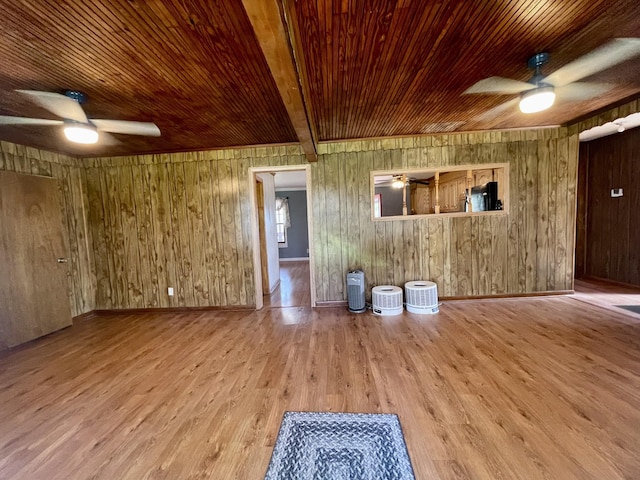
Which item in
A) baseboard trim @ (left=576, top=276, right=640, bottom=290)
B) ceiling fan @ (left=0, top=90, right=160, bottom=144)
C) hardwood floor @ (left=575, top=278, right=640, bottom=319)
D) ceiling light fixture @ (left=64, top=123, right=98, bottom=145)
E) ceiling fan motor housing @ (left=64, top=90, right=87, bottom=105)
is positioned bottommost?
hardwood floor @ (left=575, top=278, right=640, bottom=319)

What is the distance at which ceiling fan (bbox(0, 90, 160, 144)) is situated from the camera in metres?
2.09

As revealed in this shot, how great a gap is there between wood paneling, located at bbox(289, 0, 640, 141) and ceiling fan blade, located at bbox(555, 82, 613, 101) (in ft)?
0.27

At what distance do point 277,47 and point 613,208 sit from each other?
6.18 meters

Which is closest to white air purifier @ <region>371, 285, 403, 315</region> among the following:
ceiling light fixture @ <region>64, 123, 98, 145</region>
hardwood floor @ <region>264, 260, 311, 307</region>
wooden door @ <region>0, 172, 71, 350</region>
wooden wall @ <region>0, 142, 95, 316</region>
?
hardwood floor @ <region>264, 260, 311, 307</region>

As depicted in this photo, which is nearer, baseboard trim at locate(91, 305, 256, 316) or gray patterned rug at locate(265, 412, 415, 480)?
gray patterned rug at locate(265, 412, 415, 480)

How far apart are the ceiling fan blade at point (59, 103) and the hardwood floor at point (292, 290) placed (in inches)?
126

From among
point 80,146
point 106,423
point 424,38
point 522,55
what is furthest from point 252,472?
point 80,146

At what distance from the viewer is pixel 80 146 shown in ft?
11.5

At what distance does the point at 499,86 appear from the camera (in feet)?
7.18

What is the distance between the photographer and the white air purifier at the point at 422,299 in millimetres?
3516

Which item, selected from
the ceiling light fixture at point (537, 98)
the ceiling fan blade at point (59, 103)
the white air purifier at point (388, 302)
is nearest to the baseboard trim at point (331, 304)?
the white air purifier at point (388, 302)

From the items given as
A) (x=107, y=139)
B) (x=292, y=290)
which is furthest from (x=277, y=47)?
(x=292, y=290)

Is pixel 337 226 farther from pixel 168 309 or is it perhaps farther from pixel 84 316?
pixel 84 316

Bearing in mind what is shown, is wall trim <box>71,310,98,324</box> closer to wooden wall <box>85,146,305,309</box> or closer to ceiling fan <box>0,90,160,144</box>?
wooden wall <box>85,146,305,309</box>
